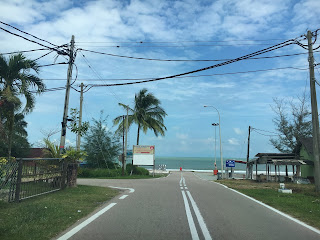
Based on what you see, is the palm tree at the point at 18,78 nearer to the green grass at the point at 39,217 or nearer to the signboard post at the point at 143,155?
→ the green grass at the point at 39,217

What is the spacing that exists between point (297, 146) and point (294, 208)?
26568 mm

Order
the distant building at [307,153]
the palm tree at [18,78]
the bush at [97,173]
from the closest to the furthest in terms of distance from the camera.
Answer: the palm tree at [18,78], the distant building at [307,153], the bush at [97,173]

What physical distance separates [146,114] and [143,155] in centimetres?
541

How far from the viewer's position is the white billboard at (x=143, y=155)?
37125 mm

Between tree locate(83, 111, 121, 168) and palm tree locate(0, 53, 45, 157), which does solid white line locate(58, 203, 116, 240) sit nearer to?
palm tree locate(0, 53, 45, 157)

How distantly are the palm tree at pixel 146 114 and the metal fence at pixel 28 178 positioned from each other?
24.6m

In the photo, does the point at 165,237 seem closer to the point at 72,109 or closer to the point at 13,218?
the point at 13,218

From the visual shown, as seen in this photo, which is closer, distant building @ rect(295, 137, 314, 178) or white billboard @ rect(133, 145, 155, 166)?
distant building @ rect(295, 137, 314, 178)

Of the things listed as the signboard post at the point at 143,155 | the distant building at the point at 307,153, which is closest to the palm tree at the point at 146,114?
the signboard post at the point at 143,155

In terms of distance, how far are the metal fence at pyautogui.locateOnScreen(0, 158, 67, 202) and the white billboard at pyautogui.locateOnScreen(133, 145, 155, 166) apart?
23376 mm

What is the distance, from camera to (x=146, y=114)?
1537 inches

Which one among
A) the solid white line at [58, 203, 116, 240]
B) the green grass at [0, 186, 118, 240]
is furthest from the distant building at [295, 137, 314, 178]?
the green grass at [0, 186, 118, 240]

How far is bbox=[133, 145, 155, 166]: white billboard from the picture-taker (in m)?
37.1

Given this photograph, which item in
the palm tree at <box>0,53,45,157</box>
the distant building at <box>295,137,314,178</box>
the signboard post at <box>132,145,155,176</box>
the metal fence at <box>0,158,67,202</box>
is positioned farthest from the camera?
the signboard post at <box>132,145,155,176</box>
